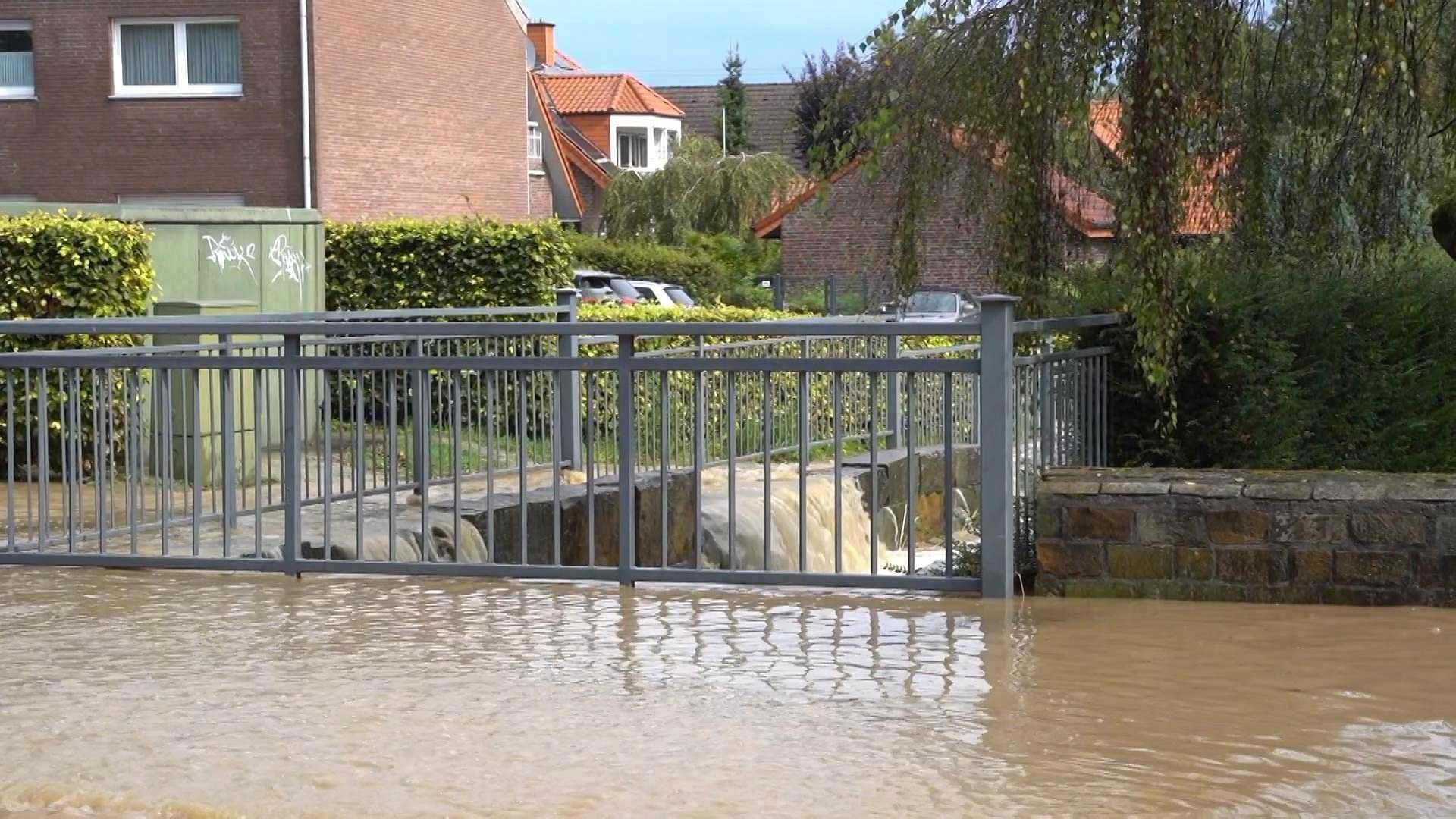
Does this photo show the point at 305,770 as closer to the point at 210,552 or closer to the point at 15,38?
the point at 210,552

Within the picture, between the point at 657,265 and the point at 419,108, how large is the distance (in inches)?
506

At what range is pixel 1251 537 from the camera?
26.4 ft

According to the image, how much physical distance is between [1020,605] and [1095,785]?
8.85 feet

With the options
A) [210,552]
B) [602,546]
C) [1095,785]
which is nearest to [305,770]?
[1095,785]

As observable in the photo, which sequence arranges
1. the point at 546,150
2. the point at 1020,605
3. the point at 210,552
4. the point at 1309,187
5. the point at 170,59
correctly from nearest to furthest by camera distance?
the point at 1020,605
the point at 210,552
the point at 1309,187
the point at 170,59
the point at 546,150

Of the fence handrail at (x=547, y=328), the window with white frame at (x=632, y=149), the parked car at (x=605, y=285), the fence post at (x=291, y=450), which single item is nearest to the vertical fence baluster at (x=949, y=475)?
the fence handrail at (x=547, y=328)

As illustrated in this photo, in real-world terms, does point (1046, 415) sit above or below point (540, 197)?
below

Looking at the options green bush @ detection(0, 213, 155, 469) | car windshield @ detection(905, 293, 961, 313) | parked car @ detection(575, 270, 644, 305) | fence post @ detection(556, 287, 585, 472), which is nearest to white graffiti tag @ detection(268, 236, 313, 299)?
green bush @ detection(0, 213, 155, 469)

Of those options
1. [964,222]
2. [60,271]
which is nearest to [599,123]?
[60,271]

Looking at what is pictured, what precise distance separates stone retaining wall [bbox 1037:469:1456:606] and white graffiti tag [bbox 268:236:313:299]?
1040 cm

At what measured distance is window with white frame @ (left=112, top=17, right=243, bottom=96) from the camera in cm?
2864

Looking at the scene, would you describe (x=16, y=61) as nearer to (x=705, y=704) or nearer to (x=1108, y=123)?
(x=1108, y=123)

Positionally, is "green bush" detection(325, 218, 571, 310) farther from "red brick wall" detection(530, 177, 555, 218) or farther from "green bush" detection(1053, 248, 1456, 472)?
"red brick wall" detection(530, 177, 555, 218)

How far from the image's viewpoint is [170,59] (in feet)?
94.9
